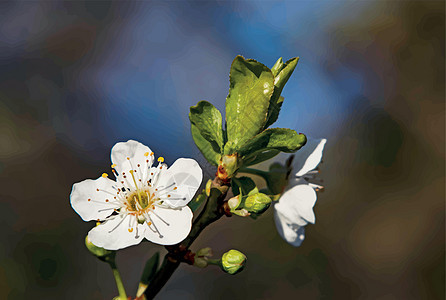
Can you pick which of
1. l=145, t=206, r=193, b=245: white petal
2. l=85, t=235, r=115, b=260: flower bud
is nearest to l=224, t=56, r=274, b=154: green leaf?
l=145, t=206, r=193, b=245: white petal

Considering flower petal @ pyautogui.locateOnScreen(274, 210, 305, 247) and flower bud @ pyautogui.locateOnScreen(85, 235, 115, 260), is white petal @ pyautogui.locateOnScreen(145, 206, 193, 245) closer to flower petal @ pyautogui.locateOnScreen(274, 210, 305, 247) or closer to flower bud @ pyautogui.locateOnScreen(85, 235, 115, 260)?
flower bud @ pyautogui.locateOnScreen(85, 235, 115, 260)

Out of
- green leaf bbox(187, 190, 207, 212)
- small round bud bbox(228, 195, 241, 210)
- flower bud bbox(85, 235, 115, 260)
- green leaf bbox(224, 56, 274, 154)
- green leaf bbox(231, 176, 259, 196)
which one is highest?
green leaf bbox(224, 56, 274, 154)

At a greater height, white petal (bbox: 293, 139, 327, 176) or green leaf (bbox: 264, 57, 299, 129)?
green leaf (bbox: 264, 57, 299, 129)

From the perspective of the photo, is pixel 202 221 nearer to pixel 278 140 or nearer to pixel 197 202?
pixel 197 202

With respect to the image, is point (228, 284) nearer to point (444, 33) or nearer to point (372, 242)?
point (372, 242)

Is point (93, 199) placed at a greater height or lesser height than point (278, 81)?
lesser

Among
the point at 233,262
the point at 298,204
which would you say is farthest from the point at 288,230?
the point at 233,262

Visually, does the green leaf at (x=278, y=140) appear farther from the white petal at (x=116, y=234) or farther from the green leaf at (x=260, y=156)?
the white petal at (x=116, y=234)
